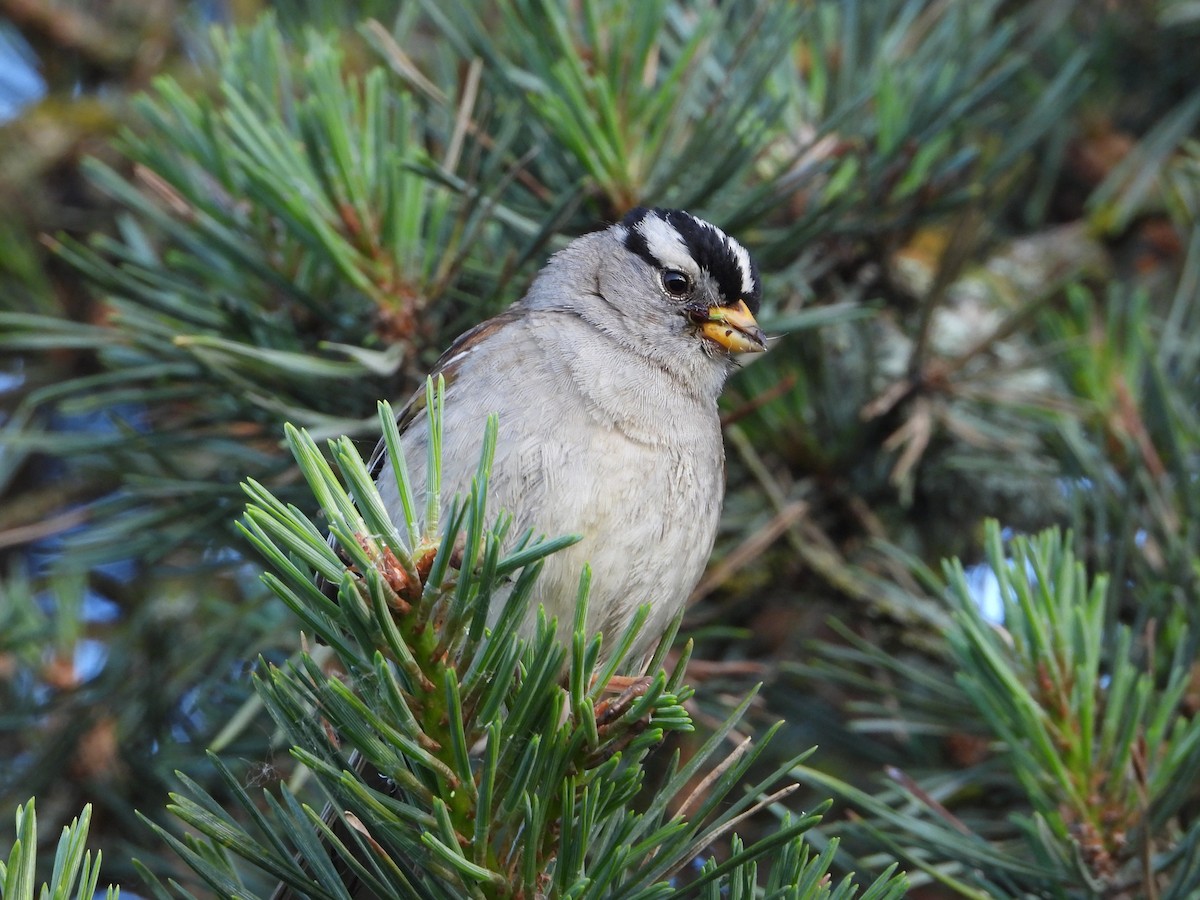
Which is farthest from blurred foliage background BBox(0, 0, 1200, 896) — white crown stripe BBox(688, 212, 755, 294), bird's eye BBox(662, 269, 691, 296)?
bird's eye BBox(662, 269, 691, 296)

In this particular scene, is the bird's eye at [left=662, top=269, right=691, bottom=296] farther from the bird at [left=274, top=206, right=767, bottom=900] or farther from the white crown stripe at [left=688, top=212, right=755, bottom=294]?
the white crown stripe at [left=688, top=212, right=755, bottom=294]

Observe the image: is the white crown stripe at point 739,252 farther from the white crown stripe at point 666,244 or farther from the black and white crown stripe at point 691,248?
the white crown stripe at point 666,244

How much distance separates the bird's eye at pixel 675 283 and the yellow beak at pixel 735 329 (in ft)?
0.35

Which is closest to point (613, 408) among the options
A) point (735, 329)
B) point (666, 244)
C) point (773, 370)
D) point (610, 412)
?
point (610, 412)

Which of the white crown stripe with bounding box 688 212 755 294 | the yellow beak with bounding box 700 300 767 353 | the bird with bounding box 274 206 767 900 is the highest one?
the white crown stripe with bounding box 688 212 755 294

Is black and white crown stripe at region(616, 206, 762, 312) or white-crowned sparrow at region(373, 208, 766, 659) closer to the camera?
white-crowned sparrow at region(373, 208, 766, 659)

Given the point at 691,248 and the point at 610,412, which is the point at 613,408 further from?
the point at 691,248

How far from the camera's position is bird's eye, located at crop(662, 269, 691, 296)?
8.38 ft

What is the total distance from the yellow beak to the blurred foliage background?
0.11m

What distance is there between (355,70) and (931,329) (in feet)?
5.67

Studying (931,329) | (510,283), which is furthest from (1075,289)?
(510,283)

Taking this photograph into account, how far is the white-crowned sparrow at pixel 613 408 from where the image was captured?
2.01 metres

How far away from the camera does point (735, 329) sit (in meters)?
2.40

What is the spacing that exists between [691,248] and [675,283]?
157 millimetres
